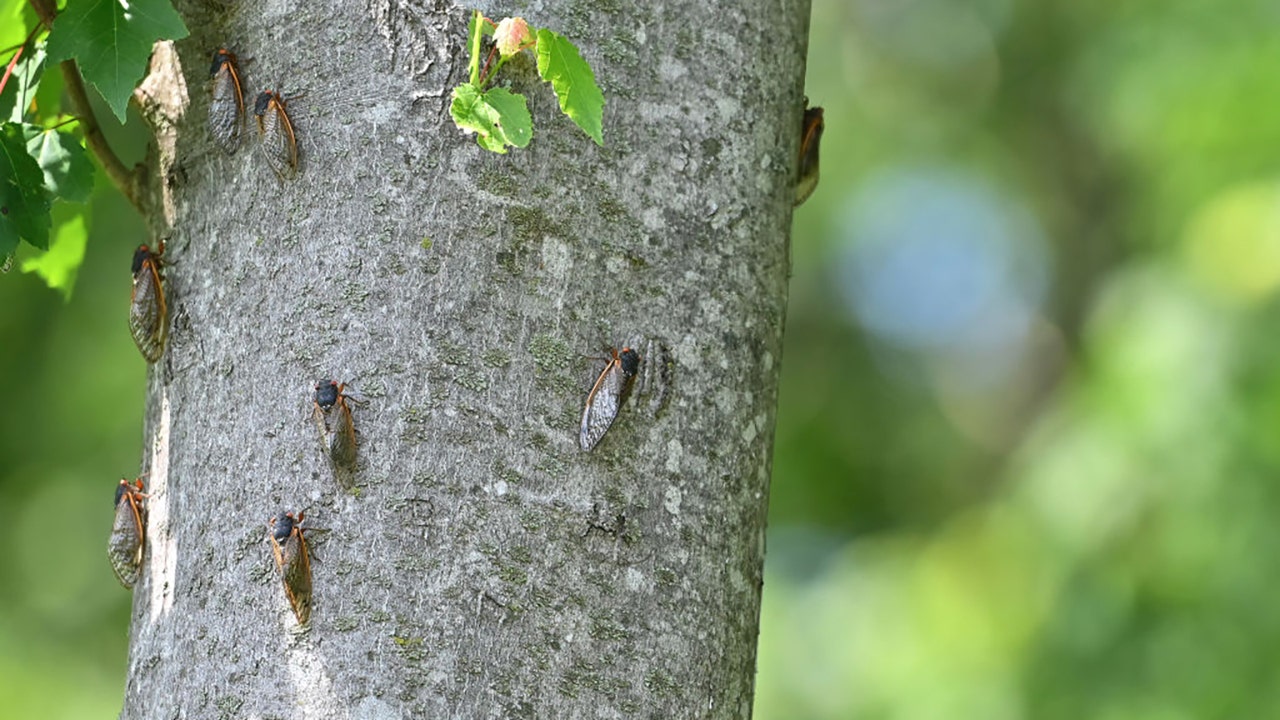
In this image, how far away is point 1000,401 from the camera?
40.2 ft

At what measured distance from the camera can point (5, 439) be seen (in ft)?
31.6

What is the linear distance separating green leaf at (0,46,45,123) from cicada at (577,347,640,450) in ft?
3.54

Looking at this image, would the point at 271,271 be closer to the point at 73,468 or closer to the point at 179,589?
the point at 179,589

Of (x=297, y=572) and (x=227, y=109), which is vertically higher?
(x=227, y=109)

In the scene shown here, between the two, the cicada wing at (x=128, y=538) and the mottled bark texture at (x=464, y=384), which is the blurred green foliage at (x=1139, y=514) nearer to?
the mottled bark texture at (x=464, y=384)

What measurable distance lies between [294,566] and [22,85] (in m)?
1.01

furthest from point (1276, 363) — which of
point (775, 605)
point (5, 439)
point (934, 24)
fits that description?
point (934, 24)

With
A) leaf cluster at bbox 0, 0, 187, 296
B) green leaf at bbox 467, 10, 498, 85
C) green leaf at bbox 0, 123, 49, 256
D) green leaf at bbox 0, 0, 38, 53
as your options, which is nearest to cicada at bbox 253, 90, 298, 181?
leaf cluster at bbox 0, 0, 187, 296

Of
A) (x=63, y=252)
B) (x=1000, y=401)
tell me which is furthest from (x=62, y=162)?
(x=1000, y=401)

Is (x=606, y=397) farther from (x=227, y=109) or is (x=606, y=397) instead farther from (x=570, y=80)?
(x=227, y=109)

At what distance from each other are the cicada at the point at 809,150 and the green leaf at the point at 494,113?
0.61 metres

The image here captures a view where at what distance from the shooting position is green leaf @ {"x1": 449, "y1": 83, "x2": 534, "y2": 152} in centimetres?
183

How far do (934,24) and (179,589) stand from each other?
41.6ft

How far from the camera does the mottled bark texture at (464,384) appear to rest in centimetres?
176
